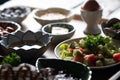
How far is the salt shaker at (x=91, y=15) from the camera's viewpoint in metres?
1.65

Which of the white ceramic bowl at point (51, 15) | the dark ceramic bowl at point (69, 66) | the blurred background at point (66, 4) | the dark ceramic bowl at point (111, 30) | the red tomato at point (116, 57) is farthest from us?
the blurred background at point (66, 4)

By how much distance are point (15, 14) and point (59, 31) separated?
13.8 inches

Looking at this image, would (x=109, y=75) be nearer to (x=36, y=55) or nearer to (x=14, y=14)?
(x=36, y=55)

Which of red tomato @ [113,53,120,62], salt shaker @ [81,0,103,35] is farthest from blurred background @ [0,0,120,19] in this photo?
red tomato @ [113,53,120,62]

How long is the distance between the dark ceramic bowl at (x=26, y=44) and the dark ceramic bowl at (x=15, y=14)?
292 mm

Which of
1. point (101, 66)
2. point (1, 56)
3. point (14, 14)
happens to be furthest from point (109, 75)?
point (14, 14)

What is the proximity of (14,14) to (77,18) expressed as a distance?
14.3 inches

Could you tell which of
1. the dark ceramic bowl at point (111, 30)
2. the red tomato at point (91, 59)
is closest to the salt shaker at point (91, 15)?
the dark ceramic bowl at point (111, 30)

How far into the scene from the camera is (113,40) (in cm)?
155

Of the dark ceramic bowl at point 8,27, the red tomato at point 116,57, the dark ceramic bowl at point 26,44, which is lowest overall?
the red tomato at point 116,57

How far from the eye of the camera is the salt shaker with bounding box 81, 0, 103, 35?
1649 mm

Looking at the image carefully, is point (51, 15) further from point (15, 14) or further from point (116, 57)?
point (116, 57)

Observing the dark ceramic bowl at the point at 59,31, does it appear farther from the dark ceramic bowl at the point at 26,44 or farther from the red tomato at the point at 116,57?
the red tomato at the point at 116,57

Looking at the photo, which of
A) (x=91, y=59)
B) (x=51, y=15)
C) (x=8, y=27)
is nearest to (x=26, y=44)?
(x=8, y=27)
